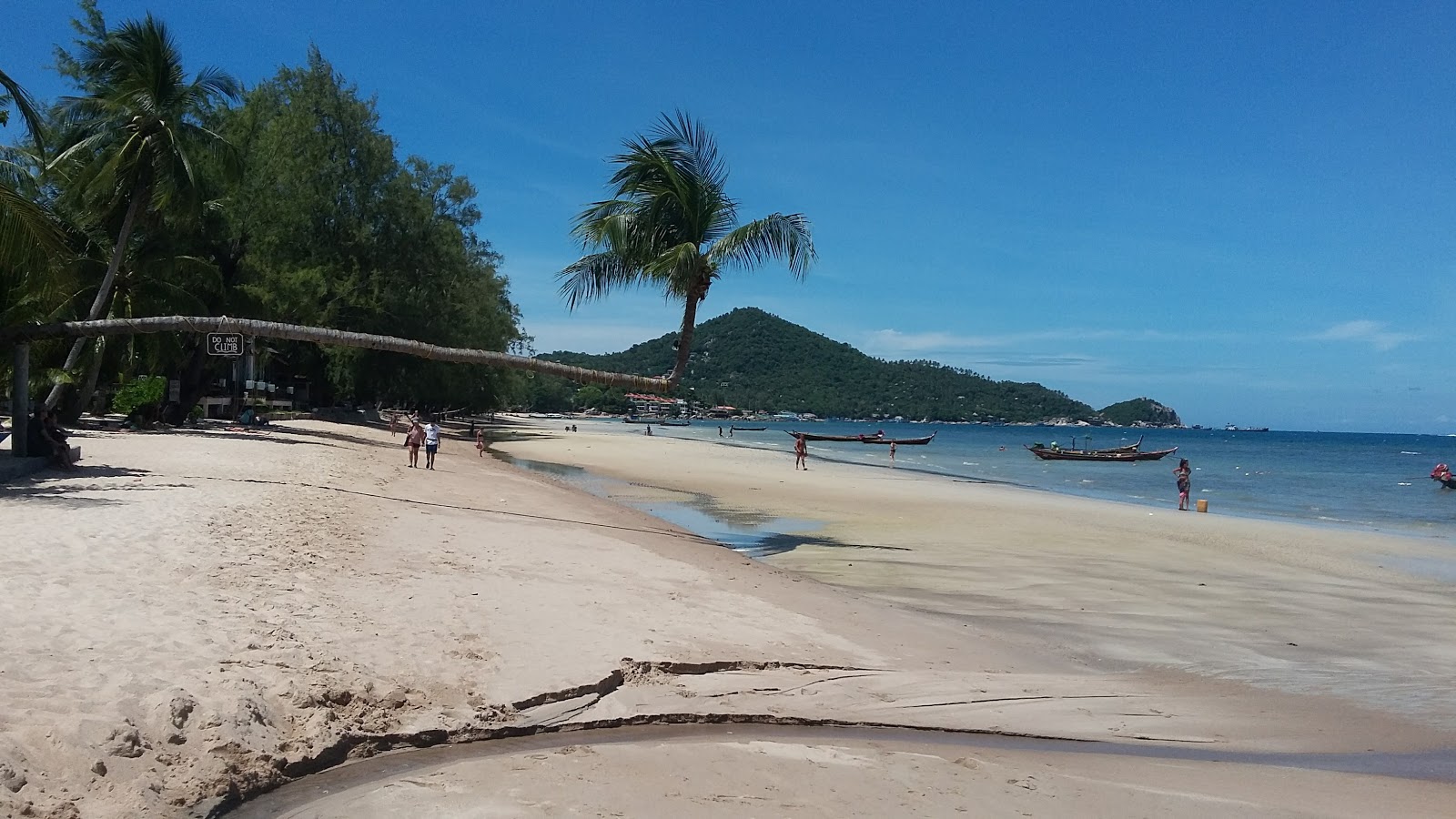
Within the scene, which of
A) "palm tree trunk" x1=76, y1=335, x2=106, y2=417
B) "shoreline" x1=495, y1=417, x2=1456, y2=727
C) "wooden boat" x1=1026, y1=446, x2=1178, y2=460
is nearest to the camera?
"shoreline" x1=495, y1=417, x2=1456, y2=727

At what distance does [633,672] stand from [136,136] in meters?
20.9

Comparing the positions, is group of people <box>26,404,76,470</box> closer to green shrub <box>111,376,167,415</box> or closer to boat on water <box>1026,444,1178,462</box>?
green shrub <box>111,376,167,415</box>

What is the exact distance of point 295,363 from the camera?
43438mm

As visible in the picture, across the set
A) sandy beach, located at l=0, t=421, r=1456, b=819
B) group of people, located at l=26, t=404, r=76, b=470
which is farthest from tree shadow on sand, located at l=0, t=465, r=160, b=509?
group of people, located at l=26, t=404, r=76, b=470

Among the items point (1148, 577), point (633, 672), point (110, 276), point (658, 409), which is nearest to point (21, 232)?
point (110, 276)

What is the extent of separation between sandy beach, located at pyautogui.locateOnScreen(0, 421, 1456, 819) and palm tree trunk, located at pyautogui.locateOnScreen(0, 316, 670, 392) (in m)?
2.36

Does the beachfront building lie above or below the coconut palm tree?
below

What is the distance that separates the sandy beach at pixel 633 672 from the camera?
452 cm

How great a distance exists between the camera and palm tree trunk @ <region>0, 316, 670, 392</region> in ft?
44.6

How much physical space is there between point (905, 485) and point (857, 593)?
19.3 metres

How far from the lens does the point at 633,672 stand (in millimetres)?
6367

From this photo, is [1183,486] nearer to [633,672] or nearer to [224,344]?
[633,672]

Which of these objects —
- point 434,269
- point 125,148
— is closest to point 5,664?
point 125,148

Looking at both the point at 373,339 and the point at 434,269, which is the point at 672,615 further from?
the point at 434,269
